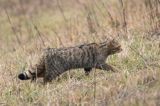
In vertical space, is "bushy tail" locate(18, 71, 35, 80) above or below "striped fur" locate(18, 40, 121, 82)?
below

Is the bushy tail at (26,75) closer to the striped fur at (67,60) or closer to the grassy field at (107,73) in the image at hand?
the striped fur at (67,60)

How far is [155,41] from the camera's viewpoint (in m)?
9.18

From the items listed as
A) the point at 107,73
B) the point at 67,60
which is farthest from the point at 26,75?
the point at 107,73

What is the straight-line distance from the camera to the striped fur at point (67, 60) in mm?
8289

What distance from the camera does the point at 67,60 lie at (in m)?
8.47

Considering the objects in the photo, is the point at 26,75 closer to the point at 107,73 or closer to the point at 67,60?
the point at 67,60

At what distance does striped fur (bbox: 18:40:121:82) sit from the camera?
27.2 ft

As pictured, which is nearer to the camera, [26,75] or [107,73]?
[26,75]

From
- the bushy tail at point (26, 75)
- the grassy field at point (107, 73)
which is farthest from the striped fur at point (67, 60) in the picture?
the grassy field at point (107, 73)

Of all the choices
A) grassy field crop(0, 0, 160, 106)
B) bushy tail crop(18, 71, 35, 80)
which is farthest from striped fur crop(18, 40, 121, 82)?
grassy field crop(0, 0, 160, 106)

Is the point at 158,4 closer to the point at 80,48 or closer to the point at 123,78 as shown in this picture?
the point at 80,48

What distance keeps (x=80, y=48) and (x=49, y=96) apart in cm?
159

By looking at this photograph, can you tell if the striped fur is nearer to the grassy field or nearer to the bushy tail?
the bushy tail

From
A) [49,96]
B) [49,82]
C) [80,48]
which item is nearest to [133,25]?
[80,48]
